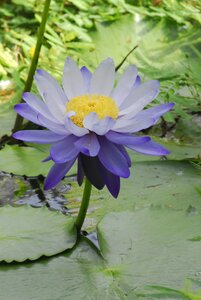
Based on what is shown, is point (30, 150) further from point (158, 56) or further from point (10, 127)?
point (158, 56)

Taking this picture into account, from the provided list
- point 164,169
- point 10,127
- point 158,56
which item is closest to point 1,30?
point 158,56

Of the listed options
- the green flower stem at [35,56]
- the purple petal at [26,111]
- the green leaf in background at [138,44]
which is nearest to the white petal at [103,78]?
the purple petal at [26,111]

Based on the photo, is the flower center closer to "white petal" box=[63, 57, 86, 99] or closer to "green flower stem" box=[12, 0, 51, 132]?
"white petal" box=[63, 57, 86, 99]

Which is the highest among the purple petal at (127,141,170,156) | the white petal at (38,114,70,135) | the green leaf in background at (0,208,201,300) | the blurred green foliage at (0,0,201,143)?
the purple petal at (127,141,170,156)

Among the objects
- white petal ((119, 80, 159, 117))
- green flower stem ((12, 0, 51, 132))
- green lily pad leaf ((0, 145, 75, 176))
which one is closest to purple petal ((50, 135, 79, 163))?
white petal ((119, 80, 159, 117))

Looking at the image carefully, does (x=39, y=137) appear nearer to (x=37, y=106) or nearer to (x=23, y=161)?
(x=37, y=106)

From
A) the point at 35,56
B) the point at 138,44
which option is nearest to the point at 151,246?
the point at 35,56

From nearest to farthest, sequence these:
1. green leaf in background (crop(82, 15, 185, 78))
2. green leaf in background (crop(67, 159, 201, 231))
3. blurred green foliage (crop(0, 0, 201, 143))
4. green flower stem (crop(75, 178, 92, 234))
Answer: green flower stem (crop(75, 178, 92, 234)) → green leaf in background (crop(67, 159, 201, 231)) → blurred green foliage (crop(0, 0, 201, 143)) → green leaf in background (crop(82, 15, 185, 78))

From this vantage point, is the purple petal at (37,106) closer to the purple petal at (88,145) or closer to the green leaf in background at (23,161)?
the purple petal at (88,145)
